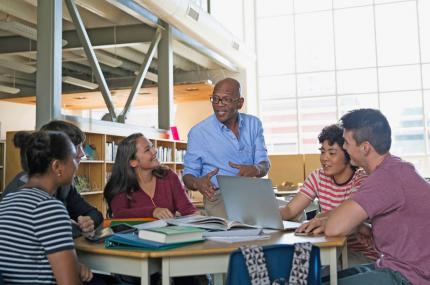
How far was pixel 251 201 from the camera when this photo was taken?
2037 mm

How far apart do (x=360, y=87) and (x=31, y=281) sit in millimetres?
12011

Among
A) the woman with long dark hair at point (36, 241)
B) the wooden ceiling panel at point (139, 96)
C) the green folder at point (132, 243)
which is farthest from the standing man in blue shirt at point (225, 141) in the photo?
the wooden ceiling panel at point (139, 96)

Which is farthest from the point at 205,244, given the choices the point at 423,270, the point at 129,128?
the point at 129,128

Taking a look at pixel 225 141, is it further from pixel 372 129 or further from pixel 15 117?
pixel 15 117

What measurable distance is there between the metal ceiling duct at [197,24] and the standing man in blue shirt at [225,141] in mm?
3626

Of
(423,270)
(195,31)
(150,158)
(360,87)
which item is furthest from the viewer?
(360,87)

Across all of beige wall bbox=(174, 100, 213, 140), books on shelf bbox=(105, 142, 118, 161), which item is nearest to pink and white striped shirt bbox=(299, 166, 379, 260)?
books on shelf bbox=(105, 142, 118, 161)

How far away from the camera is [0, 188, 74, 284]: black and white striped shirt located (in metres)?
1.54

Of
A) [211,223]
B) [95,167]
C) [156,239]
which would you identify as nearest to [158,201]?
[211,223]

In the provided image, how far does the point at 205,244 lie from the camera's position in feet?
5.75

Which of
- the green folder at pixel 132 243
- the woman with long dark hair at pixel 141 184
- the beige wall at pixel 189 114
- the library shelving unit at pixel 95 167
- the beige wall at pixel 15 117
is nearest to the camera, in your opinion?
the green folder at pixel 132 243

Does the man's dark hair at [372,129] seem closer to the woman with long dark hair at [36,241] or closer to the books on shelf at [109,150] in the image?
the woman with long dark hair at [36,241]

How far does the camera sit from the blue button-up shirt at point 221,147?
3.00 meters

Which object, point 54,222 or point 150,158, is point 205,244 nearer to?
point 54,222
